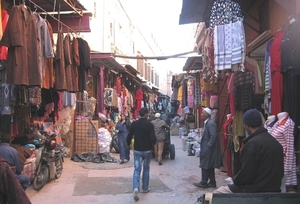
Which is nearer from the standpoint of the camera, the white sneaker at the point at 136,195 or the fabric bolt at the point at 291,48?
the fabric bolt at the point at 291,48

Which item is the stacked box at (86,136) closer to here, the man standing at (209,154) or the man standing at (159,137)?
the man standing at (159,137)

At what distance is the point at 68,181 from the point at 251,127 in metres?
6.05

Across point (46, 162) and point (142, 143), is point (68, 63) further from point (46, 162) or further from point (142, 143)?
point (46, 162)

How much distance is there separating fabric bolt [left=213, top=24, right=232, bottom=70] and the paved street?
280cm

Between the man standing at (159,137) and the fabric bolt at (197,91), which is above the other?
the fabric bolt at (197,91)

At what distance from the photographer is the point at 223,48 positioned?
644cm

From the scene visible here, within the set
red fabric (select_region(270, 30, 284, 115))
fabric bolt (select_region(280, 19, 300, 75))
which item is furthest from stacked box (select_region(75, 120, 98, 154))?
fabric bolt (select_region(280, 19, 300, 75))

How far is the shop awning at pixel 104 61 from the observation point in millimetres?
12602

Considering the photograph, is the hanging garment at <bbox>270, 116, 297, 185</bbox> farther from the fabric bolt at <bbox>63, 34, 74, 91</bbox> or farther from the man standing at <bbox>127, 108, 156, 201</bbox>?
the fabric bolt at <bbox>63, 34, 74, 91</bbox>

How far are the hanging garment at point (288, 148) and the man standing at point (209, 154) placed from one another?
2721 mm

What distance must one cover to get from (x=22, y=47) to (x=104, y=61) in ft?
29.9

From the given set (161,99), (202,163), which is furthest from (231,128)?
(161,99)

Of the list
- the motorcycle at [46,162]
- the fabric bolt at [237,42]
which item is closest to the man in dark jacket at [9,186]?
the fabric bolt at [237,42]

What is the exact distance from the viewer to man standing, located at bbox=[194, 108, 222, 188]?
7972 millimetres
